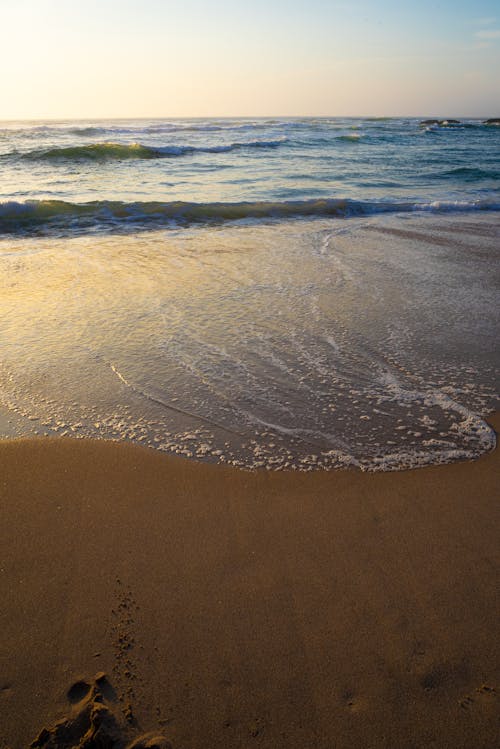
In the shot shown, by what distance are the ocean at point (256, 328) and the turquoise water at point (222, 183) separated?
13 cm

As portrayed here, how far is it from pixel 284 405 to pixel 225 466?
0.75 meters

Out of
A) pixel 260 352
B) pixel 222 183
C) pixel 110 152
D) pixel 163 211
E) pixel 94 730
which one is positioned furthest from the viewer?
pixel 110 152

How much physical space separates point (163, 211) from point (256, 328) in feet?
23.4

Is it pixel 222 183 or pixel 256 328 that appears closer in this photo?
pixel 256 328

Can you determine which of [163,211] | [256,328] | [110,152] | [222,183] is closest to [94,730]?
[256,328]

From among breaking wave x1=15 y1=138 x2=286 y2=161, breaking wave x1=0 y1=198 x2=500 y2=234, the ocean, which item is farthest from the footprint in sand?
breaking wave x1=15 y1=138 x2=286 y2=161

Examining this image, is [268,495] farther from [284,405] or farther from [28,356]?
[28,356]

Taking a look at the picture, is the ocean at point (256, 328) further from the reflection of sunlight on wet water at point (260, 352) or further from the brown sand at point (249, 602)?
the brown sand at point (249, 602)

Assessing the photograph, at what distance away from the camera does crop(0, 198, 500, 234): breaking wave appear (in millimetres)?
9854

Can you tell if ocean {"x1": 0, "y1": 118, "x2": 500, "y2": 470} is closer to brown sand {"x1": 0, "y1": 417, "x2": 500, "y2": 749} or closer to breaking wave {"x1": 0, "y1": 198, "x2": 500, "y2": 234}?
breaking wave {"x1": 0, "y1": 198, "x2": 500, "y2": 234}

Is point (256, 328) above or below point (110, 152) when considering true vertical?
below

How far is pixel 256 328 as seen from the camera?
461 centimetres

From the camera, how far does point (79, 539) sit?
7.52 ft

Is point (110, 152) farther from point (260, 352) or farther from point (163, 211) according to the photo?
point (260, 352)
